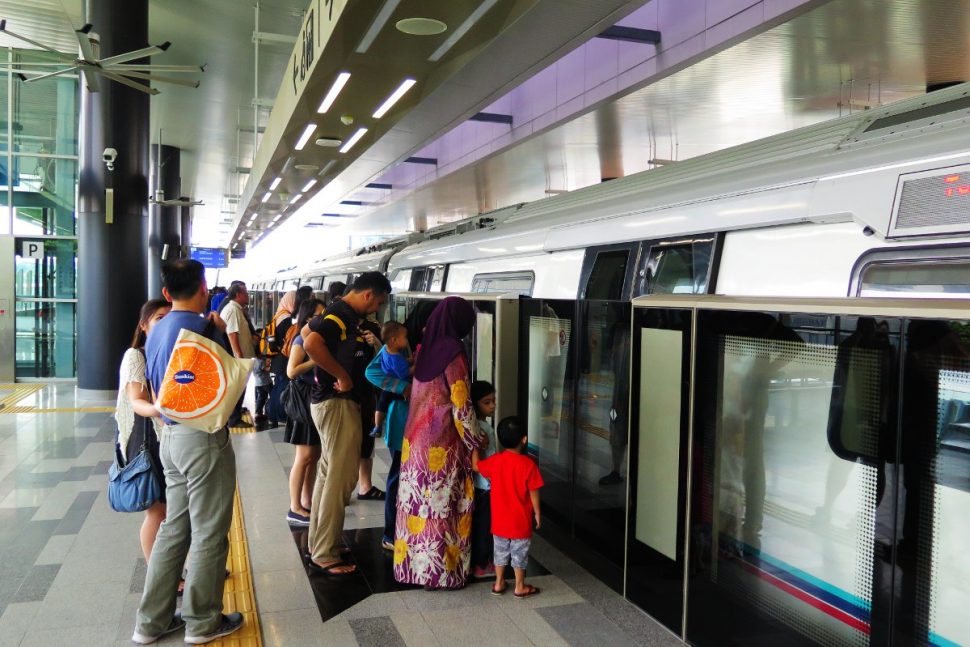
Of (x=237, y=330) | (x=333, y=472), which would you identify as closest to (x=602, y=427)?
(x=333, y=472)

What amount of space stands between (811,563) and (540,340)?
238cm

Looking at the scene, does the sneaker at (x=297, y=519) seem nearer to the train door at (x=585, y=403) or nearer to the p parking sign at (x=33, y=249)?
the train door at (x=585, y=403)

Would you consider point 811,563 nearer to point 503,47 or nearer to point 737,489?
point 737,489

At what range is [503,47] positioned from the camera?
6.50 m

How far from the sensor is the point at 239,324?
24.6 feet

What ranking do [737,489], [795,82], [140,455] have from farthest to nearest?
[795,82] < [140,455] < [737,489]

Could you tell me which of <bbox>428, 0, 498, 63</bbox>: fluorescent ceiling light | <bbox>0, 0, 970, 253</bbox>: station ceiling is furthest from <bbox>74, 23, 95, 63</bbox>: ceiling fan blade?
<bbox>428, 0, 498, 63</bbox>: fluorescent ceiling light

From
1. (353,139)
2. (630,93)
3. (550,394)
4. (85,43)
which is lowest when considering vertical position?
(550,394)

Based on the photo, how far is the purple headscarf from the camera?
3.88 m

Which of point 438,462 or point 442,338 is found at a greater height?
point 442,338

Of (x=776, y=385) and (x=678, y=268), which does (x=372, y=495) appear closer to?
(x=678, y=268)

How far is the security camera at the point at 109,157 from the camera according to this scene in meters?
10.2

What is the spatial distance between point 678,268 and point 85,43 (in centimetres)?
547

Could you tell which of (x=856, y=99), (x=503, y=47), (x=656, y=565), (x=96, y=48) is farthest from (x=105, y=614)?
(x=856, y=99)
